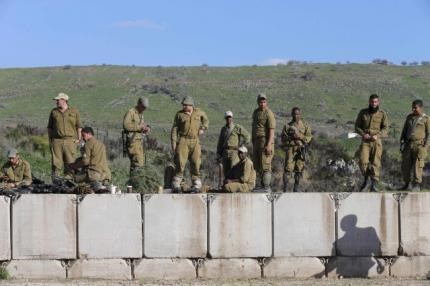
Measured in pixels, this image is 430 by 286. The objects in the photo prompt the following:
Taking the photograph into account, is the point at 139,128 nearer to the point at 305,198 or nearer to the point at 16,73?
the point at 305,198

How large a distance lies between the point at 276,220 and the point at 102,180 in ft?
8.64

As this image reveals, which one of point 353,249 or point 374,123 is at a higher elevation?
point 374,123

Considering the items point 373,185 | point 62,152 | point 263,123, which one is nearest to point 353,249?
point 373,185

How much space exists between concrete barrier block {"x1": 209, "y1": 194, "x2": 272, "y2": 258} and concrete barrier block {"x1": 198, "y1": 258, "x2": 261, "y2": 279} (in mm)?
84

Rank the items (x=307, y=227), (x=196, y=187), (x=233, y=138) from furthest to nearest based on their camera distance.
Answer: (x=233, y=138) → (x=196, y=187) → (x=307, y=227)

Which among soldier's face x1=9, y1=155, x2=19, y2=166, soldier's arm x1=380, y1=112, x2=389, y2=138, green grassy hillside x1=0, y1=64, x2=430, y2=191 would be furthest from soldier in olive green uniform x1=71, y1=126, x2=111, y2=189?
green grassy hillside x1=0, y1=64, x2=430, y2=191

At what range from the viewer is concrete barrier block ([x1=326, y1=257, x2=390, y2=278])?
13.6 meters

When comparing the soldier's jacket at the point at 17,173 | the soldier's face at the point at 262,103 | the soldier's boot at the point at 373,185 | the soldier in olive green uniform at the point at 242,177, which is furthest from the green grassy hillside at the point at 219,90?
the soldier in olive green uniform at the point at 242,177

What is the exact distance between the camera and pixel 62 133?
51.4 ft

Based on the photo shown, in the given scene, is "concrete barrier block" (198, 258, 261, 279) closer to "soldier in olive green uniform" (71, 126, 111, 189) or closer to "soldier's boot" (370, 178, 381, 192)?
"soldier in olive green uniform" (71, 126, 111, 189)

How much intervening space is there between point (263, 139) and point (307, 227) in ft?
8.58

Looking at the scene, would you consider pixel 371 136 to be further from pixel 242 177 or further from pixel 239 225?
pixel 239 225

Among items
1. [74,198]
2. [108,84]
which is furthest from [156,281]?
[108,84]

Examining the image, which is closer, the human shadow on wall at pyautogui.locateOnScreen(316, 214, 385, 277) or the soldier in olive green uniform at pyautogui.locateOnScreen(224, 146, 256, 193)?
the human shadow on wall at pyautogui.locateOnScreen(316, 214, 385, 277)
